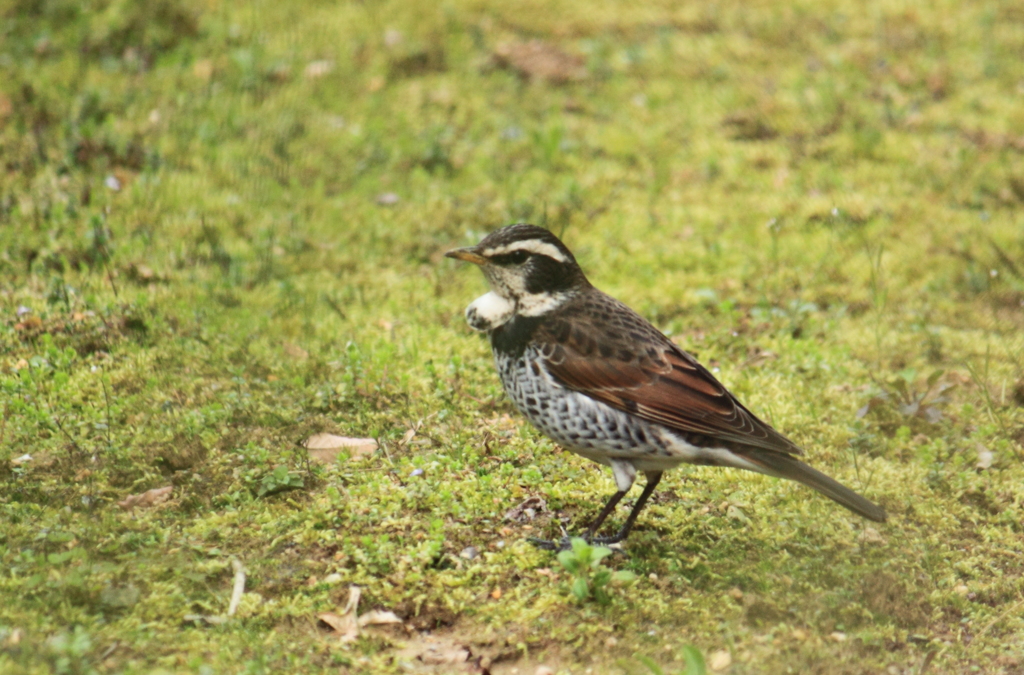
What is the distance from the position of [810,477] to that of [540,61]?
727 centimetres

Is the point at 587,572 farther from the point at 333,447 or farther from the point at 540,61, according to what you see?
the point at 540,61

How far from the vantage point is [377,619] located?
16.2 feet

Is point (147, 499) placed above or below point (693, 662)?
above

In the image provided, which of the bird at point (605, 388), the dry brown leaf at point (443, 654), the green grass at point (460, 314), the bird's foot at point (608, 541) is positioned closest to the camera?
the dry brown leaf at point (443, 654)

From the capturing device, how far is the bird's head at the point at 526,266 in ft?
19.1

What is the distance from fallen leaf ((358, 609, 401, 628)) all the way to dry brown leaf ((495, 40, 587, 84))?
295 inches

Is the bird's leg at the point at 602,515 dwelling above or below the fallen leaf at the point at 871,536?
above

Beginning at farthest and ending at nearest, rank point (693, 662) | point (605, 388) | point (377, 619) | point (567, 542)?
point (567, 542) < point (605, 388) < point (377, 619) < point (693, 662)

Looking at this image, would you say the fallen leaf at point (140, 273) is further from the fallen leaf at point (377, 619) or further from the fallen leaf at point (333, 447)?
the fallen leaf at point (377, 619)

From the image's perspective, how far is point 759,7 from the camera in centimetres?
1260

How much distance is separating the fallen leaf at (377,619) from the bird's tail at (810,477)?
1951 millimetres

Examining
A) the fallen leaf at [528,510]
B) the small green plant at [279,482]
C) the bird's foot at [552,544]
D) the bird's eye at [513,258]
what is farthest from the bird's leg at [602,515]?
the small green plant at [279,482]


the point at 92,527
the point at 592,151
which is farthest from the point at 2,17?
the point at 92,527

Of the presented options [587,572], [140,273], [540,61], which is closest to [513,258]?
[587,572]
